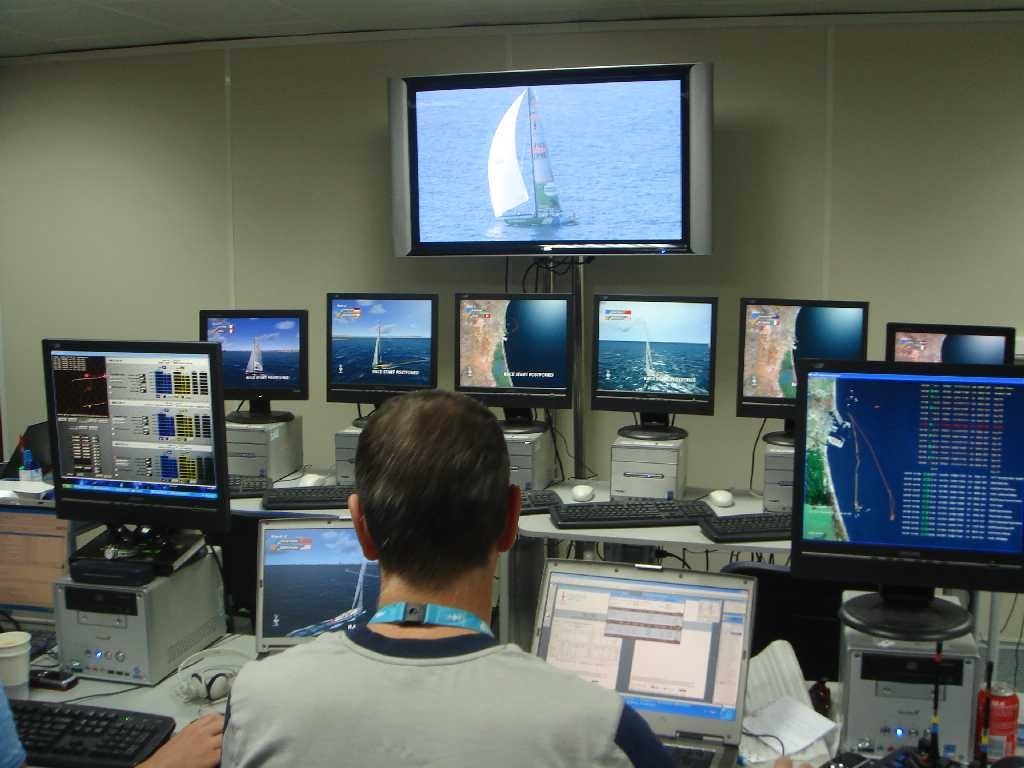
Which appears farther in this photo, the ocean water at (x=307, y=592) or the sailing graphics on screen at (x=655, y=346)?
the sailing graphics on screen at (x=655, y=346)

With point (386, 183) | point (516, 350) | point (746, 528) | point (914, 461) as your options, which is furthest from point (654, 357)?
point (386, 183)

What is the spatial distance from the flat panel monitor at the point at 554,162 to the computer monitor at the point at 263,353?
1002 mm

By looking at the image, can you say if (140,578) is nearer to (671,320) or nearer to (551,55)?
(671,320)

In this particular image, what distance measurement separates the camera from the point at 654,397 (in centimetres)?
303

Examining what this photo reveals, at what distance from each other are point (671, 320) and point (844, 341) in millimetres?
519

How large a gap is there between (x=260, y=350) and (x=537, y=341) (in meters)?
0.96

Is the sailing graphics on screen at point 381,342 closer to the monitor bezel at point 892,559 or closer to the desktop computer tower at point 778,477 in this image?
the desktop computer tower at point 778,477

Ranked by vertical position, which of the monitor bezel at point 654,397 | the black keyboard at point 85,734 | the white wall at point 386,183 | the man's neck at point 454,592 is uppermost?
the white wall at point 386,183

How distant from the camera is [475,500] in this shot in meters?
1.15

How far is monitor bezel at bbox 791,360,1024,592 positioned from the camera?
1.77m

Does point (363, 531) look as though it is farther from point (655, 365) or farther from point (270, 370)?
point (270, 370)

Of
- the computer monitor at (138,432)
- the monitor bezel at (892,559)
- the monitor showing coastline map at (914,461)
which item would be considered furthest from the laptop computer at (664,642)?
the computer monitor at (138,432)

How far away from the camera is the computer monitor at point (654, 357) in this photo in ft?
9.77

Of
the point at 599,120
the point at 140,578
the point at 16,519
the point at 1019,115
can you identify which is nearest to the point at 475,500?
the point at 140,578
